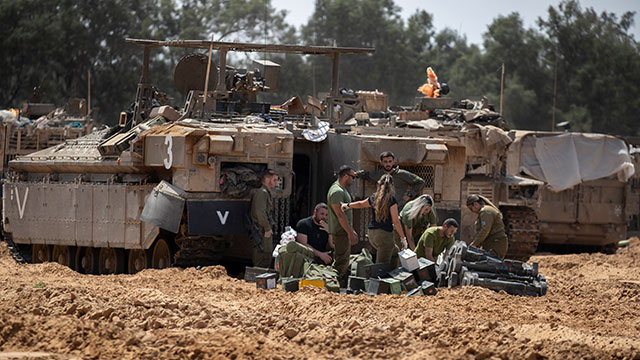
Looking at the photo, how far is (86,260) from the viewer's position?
16.3m

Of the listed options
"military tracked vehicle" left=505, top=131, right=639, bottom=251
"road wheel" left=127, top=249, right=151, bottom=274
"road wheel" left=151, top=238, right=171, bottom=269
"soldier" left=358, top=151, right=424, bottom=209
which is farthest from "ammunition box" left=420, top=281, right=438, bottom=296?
"military tracked vehicle" left=505, top=131, right=639, bottom=251

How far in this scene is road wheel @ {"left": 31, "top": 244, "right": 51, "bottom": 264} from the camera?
17.5 metres

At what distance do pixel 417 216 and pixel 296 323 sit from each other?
4305 millimetres

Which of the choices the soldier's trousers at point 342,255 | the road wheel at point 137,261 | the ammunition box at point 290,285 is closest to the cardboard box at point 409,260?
the soldier's trousers at point 342,255

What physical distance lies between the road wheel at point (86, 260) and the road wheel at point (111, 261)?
0.16 m

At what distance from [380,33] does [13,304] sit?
150ft

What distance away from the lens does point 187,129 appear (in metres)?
13.4

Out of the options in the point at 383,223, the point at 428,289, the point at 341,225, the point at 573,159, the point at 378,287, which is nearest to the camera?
the point at 428,289

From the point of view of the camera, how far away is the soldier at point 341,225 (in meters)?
11.9

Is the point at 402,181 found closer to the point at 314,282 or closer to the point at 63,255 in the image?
the point at 314,282

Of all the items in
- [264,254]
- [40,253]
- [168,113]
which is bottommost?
[40,253]

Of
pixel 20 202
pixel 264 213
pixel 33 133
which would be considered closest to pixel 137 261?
pixel 264 213

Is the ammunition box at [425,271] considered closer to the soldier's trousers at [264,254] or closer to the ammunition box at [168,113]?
the soldier's trousers at [264,254]

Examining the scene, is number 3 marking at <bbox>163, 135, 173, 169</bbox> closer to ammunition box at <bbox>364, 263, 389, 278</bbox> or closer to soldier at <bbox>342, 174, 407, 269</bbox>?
soldier at <bbox>342, 174, 407, 269</bbox>
